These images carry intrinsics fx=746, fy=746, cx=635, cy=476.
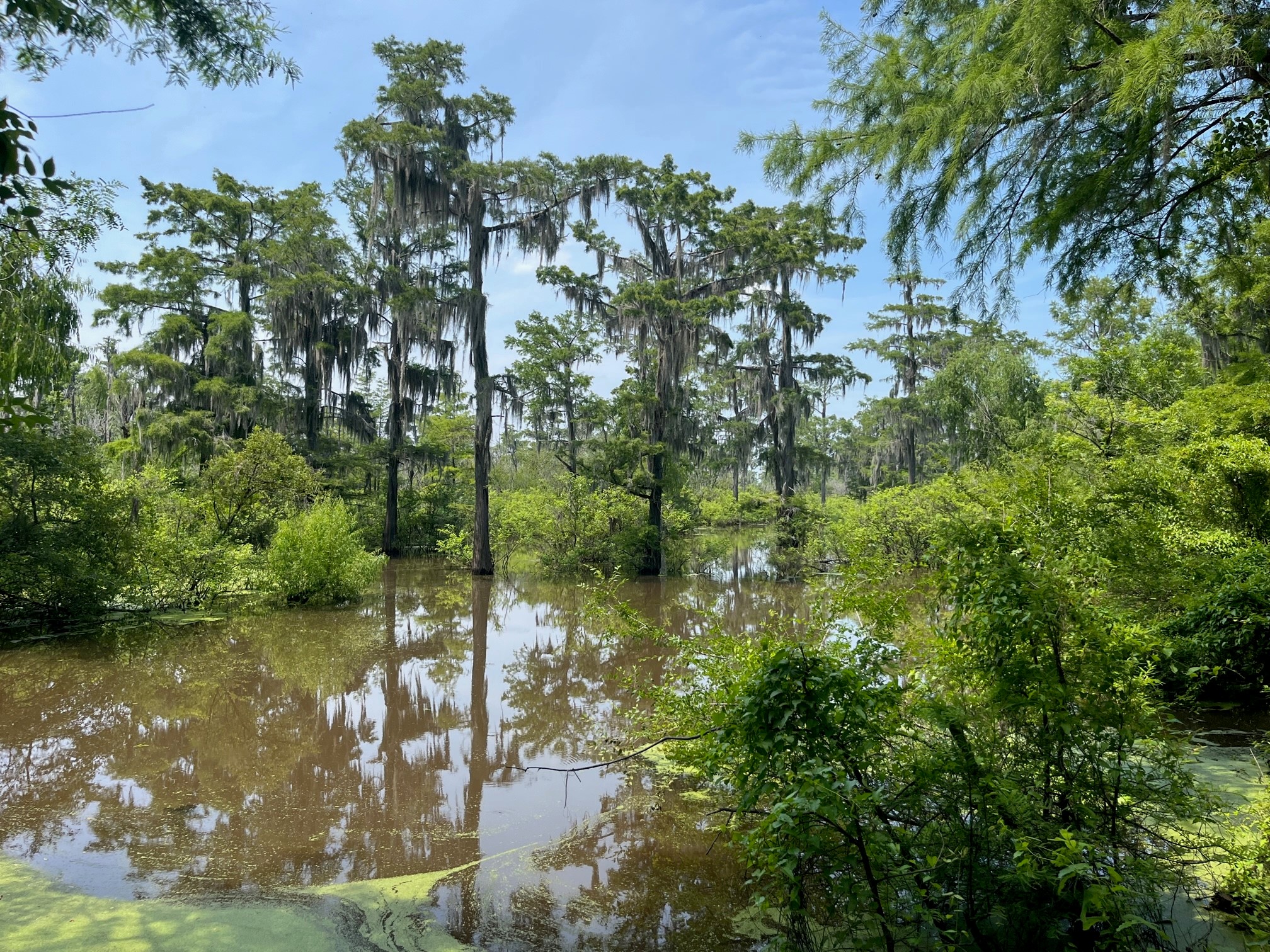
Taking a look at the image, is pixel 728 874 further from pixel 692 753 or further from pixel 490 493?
pixel 490 493

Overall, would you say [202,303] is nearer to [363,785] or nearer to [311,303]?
[311,303]

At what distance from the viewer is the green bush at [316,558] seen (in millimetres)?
13234

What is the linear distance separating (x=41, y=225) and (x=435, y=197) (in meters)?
14.0

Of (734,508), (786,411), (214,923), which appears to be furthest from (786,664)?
(734,508)

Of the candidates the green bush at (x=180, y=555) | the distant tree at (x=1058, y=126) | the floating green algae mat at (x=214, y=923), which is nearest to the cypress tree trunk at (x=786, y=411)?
the green bush at (x=180, y=555)

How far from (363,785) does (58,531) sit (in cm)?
752

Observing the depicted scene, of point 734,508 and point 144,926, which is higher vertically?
point 734,508

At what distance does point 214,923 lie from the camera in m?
3.49

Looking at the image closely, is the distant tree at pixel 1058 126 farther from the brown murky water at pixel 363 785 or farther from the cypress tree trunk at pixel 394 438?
the cypress tree trunk at pixel 394 438

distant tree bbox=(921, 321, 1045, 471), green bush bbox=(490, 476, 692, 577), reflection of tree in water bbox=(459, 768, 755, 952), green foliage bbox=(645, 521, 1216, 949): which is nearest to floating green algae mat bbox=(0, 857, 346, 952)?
reflection of tree in water bbox=(459, 768, 755, 952)

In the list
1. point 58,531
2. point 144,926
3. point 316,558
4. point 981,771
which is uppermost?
point 58,531

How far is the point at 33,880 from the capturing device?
3965mm

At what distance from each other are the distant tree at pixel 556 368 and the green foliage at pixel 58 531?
12687 millimetres

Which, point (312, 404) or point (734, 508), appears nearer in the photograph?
point (312, 404)
